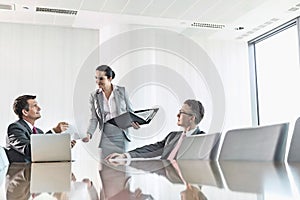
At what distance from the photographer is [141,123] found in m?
2.55

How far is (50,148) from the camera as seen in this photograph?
2627 millimetres

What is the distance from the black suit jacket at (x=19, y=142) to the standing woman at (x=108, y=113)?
22.5 inches

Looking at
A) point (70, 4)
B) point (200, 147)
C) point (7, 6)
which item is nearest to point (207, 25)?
point (70, 4)

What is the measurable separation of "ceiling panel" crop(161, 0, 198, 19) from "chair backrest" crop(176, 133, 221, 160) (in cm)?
310

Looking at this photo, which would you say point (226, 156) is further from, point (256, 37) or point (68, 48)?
point (256, 37)

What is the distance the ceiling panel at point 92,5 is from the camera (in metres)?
5.31

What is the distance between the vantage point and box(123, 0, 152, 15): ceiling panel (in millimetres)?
5375

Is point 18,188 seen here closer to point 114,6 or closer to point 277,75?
point 114,6

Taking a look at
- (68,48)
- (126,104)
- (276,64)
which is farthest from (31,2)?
(276,64)

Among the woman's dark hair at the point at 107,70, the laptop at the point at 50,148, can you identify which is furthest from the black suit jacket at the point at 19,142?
the woman's dark hair at the point at 107,70

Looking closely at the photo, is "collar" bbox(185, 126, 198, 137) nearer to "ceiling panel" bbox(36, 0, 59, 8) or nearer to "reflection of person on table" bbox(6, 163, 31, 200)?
"reflection of person on table" bbox(6, 163, 31, 200)

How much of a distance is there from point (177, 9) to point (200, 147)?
3589 mm

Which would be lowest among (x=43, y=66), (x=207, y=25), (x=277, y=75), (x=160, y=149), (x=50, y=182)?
(x=160, y=149)

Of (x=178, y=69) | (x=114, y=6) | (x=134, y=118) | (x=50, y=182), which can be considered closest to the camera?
(x=50, y=182)
